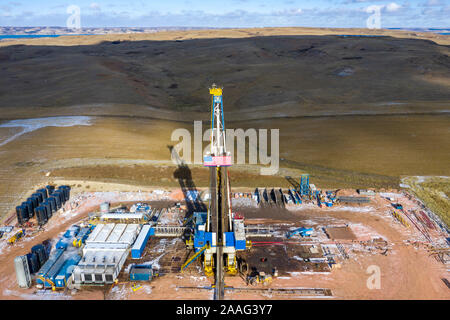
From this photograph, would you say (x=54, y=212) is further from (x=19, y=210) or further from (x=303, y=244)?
(x=303, y=244)

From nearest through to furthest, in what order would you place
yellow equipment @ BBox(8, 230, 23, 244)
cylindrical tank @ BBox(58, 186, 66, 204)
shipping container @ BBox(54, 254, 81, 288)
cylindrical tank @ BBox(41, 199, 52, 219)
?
1. shipping container @ BBox(54, 254, 81, 288)
2. yellow equipment @ BBox(8, 230, 23, 244)
3. cylindrical tank @ BBox(41, 199, 52, 219)
4. cylindrical tank @ BBox(58, 186, 66, 204)

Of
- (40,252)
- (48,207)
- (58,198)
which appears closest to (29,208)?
(48,207)

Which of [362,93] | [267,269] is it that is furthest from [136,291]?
[362,93]

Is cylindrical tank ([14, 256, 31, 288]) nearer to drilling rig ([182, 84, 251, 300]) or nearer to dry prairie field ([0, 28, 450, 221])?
drilling rig ([182, 84, 251, 300])

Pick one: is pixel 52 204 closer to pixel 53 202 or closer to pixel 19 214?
pixel 53 202

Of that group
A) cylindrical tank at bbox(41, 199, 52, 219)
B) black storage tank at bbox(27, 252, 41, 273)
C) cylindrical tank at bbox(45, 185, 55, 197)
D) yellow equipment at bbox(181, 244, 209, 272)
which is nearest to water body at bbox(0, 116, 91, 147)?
cylindrical tank at bbox(45, 185, 55, 197)

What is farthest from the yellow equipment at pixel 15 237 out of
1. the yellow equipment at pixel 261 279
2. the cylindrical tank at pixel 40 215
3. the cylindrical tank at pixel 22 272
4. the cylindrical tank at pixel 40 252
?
the yellow equipment at pixel 261 279
